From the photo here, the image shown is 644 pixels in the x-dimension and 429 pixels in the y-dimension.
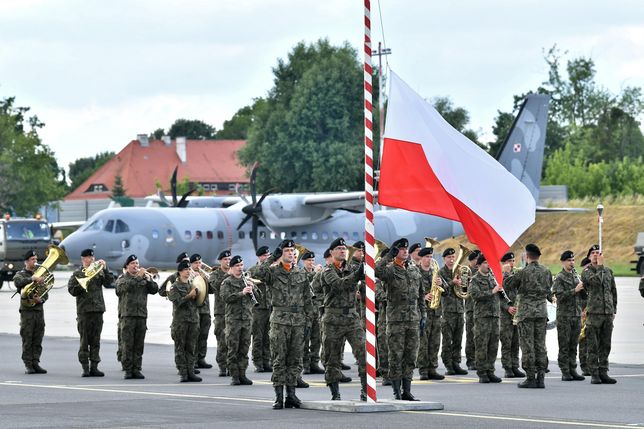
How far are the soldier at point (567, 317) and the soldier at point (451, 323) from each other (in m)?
1.65

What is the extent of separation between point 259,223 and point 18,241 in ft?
27.3

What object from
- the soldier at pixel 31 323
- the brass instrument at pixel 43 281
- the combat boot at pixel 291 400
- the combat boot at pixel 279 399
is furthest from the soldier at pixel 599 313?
the soldier at pixel 31 323

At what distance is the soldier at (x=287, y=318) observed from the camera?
592 inches

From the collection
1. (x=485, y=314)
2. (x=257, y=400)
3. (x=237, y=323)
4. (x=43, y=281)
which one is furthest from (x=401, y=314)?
(x=43, y=281)

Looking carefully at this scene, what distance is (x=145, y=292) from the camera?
19.5 metres

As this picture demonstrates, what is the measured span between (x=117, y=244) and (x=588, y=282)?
26.2 metres

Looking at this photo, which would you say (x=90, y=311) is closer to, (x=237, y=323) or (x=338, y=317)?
(x=237, y=323)

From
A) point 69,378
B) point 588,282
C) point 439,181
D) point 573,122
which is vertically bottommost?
point 69,378

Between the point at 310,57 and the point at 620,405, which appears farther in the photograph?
the point at 310,57

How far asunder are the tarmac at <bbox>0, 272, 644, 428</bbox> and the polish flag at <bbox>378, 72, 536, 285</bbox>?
1.92 meters

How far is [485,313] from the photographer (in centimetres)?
1925

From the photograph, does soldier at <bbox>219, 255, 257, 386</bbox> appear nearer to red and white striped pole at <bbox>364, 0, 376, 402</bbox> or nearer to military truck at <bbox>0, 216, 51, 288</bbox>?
red and white striped pole at <bbox>364, 0, 376, 402</bbox>

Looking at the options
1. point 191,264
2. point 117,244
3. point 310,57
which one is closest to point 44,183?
point 310,57

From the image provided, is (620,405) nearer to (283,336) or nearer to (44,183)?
(283,336)
